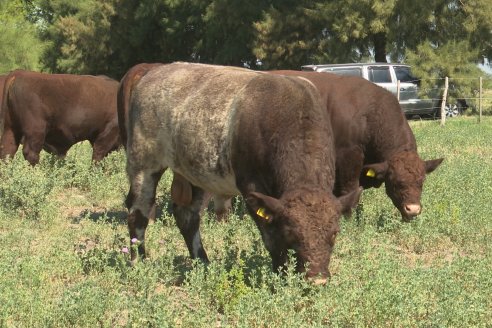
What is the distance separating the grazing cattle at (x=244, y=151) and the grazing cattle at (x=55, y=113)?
5.16m

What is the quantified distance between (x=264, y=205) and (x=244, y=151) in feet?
1.99

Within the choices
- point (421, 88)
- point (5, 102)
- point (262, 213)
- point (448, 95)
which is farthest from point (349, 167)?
point (448, 95)

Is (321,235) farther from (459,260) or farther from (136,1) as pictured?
(136,1)

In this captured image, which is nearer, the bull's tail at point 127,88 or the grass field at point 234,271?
the grass field at point 234,271

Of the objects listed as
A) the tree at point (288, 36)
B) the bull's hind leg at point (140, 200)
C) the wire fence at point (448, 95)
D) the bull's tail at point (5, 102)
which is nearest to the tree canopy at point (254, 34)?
the tree at point (288, 36)

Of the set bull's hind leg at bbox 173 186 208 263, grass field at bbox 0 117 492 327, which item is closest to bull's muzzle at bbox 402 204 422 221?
grass field at bbox 0 117 492 327

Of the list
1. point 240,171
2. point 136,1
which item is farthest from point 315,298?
point 136,1

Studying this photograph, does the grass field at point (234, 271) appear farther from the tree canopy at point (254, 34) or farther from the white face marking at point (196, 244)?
the tree canopy at point (254, 34)

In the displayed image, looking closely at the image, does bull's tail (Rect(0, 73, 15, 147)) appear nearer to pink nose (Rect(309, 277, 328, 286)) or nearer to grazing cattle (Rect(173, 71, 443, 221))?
grazing cattle (Rect(173, 71, 443, 221))

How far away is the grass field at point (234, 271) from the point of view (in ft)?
14.9

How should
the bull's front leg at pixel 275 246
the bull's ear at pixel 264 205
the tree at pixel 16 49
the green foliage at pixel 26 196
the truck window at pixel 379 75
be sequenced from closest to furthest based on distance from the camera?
1. the bull's ear at pixel 264 205
2. the bull's front leg at pixel 275 246
3. the green foliage at pixel 26 196
4. the truck window at pixel 379 75
5. the tree at pixel 16 49

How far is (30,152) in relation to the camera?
11.1 metres

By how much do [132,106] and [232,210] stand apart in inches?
114

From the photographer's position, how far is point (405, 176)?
309 inches
